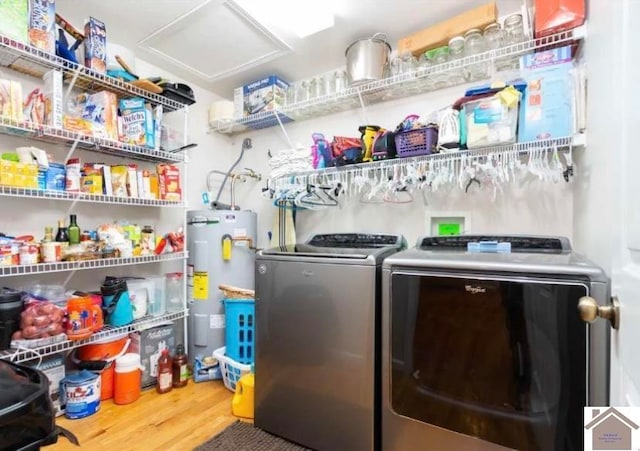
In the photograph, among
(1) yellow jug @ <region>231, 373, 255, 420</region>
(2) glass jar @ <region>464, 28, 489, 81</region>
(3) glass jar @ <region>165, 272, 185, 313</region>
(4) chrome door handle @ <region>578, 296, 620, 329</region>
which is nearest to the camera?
(4) chrome door handle @ <region>578, 296, 620, 329</region>

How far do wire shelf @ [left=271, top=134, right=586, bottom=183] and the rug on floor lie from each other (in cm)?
147

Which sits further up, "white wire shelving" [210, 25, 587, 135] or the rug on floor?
"white wire shelving" [210, 25, 587, 135]

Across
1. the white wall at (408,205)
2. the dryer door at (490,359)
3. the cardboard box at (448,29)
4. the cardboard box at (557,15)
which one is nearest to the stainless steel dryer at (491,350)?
the dryer door at (490,359)

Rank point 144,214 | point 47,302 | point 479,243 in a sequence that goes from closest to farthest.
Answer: point 479,243 < point 47,302 < point 144,214

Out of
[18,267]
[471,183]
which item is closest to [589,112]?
[471,183]

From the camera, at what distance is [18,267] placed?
150 centimetres

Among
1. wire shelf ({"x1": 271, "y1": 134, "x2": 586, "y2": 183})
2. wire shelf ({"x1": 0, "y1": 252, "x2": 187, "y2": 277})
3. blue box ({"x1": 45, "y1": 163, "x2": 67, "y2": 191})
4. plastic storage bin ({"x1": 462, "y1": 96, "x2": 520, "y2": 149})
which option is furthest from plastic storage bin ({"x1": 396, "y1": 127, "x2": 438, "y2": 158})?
blue box ({"x1": 45, "y1": 163, "x2": 67, "y2": 191})

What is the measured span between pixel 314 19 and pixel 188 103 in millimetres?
1048

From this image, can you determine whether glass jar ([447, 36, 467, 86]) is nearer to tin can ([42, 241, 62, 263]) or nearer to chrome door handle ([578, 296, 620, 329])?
chrome door handle ([578, 296, 620, 329])

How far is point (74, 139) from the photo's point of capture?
1.72 meters

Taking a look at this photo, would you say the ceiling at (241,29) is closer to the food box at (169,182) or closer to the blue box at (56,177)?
the food box at (169,182)

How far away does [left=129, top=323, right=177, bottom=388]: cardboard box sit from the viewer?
1982 millimetres

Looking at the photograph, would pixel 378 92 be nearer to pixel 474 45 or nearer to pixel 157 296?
pixel 474 45

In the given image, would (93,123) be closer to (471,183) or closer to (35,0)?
(35,0)
